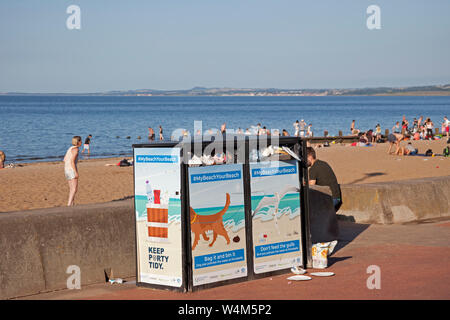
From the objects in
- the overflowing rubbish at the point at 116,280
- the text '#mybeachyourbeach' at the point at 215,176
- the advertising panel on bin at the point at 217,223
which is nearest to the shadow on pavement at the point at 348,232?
the advertising panel on bin at the point at 217,223

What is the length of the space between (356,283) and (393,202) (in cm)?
488

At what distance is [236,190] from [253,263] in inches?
34.3

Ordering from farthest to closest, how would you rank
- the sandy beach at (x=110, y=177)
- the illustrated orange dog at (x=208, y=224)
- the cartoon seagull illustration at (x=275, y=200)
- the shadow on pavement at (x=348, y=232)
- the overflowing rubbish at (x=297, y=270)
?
1. the sandy beach at (x=110, y=177)
2. the shadow on pavement at (x=348, y=232)
3. the overflowing rubbish at (x=297, y=270)
4. the cartoon seagull illustration at (x=275, y=200)
5. the illustrated orange dog at (x=208, y=224)

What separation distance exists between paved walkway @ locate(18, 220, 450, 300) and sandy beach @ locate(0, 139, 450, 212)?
10.8 metres

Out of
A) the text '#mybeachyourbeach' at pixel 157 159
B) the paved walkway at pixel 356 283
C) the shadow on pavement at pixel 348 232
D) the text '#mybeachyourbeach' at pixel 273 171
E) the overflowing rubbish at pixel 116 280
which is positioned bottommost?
the shadow on pavement at pixel 348 232

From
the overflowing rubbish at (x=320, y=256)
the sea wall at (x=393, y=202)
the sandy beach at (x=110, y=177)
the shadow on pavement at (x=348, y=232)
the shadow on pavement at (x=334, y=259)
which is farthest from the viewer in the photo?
the sandy beach at (x=110, y=177)

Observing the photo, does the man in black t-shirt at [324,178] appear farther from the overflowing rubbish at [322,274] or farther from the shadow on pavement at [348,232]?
the overflowing rubbish at [322,274]

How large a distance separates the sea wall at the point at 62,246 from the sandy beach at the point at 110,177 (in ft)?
33.5

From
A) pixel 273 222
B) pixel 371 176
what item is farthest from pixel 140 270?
pixel 371 176

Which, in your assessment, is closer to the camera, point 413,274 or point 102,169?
point 413,274

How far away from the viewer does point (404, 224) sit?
11.6 m

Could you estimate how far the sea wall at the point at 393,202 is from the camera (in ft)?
37.9
